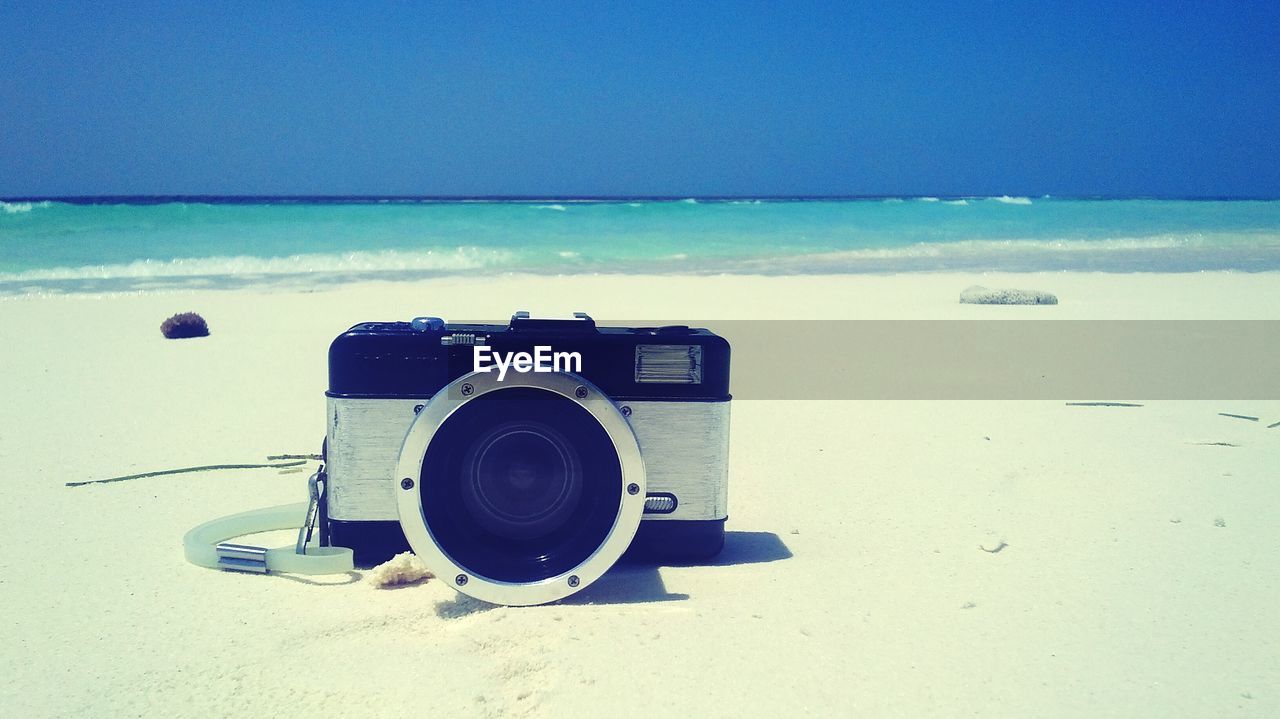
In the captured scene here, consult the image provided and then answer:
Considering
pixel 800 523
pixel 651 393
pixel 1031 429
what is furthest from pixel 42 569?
pixel 1031 429

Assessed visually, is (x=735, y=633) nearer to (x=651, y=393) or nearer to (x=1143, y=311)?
(x=651, y=393)

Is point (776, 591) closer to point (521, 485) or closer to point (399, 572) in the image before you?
point (521, 485)

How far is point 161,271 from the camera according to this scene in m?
11.8

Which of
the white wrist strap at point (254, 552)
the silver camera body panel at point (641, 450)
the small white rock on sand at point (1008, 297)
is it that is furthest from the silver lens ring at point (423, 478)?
the small white rock on sand at point (1008, 297)

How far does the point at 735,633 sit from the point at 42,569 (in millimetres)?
1227

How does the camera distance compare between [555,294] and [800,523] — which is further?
[555,294]

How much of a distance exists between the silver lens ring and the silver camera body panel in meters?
0.14

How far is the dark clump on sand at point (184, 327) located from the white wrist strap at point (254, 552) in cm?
331

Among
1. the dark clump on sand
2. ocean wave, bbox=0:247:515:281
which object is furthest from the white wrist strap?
ocean wave, bbox=0:247:515:281

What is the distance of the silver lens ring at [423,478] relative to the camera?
1660mm

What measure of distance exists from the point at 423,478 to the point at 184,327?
13.1 ft

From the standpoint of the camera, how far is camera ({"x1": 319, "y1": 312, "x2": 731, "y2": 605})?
169 centimetres

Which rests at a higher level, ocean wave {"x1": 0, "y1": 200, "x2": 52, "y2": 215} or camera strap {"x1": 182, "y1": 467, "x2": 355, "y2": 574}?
ocean wave {"x1": 0, "y1": 200, "x2": 52, "y2": 215}

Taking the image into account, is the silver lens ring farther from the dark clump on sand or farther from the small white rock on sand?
the small white rock on sand
